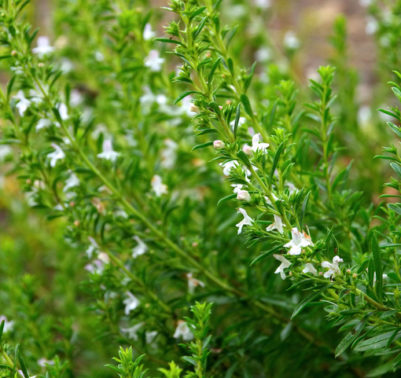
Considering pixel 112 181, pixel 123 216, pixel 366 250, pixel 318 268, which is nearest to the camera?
pixel 318 268

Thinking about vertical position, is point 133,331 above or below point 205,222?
below

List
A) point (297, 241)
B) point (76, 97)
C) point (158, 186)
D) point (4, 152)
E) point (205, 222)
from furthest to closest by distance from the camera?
1. point (76, 97)
2. point (4, 152)
3. point (205, 222)
4. point (158, 186)
5. point (297, 241)

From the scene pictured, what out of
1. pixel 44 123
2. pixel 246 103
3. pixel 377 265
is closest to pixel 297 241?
pixel 377 265

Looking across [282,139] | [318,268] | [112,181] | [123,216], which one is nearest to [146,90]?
[112,181]

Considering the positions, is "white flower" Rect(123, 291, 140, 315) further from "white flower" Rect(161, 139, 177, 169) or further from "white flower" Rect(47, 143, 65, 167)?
"white flower" Rect(161, 139, 177, 169)

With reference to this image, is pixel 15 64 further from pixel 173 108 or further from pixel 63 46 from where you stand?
pixel 63 46

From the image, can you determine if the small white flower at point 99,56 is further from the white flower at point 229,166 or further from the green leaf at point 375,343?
the green leaf at point 375,343

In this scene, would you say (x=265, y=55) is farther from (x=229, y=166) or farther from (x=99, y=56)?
(x=229, y=166)

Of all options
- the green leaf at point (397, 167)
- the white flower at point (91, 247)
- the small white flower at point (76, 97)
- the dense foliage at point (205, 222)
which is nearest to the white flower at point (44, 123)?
the dense foliage at point (205, 222)
